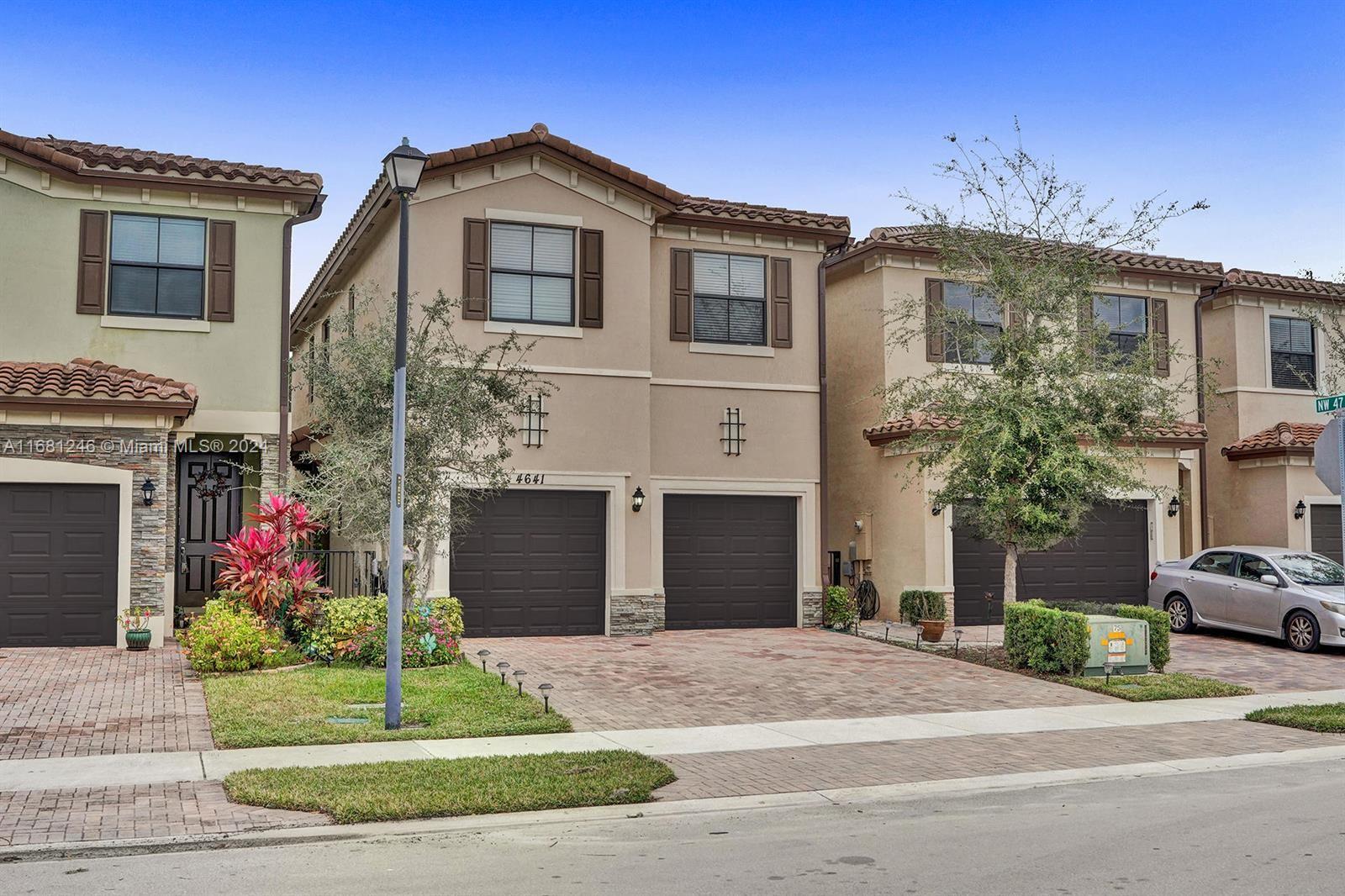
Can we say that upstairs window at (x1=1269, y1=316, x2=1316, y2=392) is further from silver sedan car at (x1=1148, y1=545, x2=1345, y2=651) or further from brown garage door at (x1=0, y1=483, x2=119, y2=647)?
brown garage door at (x1=0, y1=483, x2=119, y2=647)

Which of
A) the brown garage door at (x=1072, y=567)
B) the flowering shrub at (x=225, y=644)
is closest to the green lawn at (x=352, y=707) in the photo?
the flowering shrub at (x=225, y=644)

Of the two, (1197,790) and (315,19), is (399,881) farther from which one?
(315,19)

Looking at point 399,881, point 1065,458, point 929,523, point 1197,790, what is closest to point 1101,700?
point 1065,458

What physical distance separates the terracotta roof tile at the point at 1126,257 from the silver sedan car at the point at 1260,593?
5605 mm

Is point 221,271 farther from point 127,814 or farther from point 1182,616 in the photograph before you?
point 1182,616

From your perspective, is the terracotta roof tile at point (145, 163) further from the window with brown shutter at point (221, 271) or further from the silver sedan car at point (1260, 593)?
the silver sedan car at point (1260, 593)

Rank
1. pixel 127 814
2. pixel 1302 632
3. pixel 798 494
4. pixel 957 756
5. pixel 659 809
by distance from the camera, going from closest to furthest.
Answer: pixel 127 814 < pixel 659 809 < pixel 957 756 < pixel 1302 632 < pixel 798 494

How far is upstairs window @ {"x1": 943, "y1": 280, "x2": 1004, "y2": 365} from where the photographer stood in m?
17.6

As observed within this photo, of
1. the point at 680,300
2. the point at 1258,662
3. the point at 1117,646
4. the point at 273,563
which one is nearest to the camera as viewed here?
the point at 1117,646

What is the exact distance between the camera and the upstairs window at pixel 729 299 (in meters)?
20.9

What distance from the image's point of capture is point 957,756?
33.9 ft

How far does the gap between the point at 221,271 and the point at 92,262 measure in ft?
5.87

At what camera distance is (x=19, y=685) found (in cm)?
1313

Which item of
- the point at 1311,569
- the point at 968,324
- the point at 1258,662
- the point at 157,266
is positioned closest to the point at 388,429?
the point at 157,266
